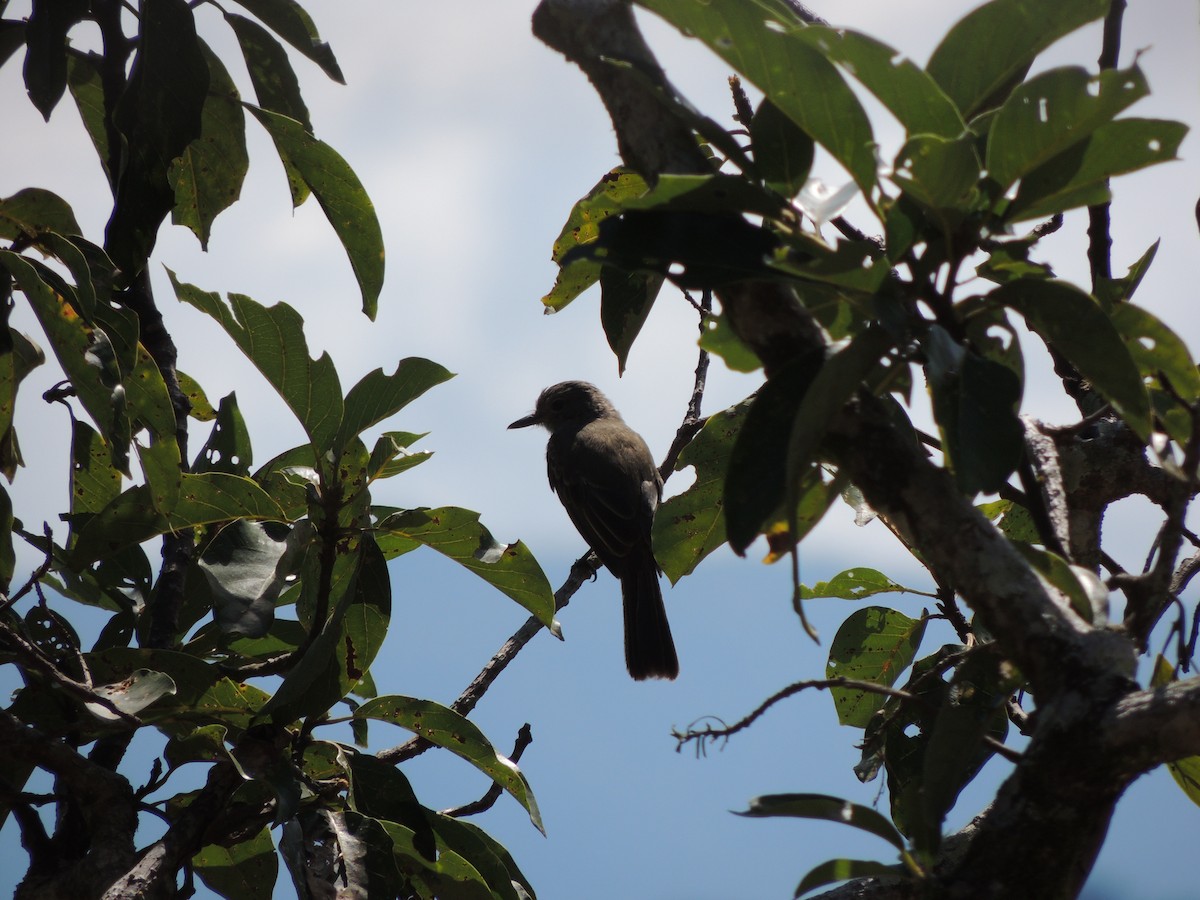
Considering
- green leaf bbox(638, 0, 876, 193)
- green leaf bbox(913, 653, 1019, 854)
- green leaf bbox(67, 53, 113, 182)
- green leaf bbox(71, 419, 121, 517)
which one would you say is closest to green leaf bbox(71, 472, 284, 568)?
green leaf bbox(71, 419, 121, 517)

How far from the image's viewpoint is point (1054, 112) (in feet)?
4.81

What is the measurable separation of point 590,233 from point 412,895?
179 centimetres

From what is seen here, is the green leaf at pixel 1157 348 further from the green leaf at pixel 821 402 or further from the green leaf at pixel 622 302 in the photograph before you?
the green leaf at pixel 622 302

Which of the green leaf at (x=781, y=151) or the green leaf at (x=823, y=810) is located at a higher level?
the green leaf at (x=781, y=151)

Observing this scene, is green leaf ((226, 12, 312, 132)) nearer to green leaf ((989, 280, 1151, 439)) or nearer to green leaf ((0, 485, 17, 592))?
green leaf ((0, 485, 17, 592))

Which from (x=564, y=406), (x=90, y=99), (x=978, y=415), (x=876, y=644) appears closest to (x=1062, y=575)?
(x=978, y=415)

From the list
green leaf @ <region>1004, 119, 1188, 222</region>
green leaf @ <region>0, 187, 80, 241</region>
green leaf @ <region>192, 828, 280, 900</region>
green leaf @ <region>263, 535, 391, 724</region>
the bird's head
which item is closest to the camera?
green leaf @ <region>1004, 119, 1188, 222</region>

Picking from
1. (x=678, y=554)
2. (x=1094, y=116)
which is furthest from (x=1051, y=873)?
(x=678, y=554)

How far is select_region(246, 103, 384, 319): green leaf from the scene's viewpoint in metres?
3.27

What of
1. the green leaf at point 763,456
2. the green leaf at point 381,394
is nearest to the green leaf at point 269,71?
the green leaf at point 381,394

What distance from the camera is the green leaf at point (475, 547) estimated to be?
284 centimetres

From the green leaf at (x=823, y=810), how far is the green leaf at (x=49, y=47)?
2.46 metres

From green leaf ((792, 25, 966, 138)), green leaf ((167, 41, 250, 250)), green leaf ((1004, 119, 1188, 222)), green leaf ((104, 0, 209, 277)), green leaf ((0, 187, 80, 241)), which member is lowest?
green leaf ((1004, 119, 1188, 222))

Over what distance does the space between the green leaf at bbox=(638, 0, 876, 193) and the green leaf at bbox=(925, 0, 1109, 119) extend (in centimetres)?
25
